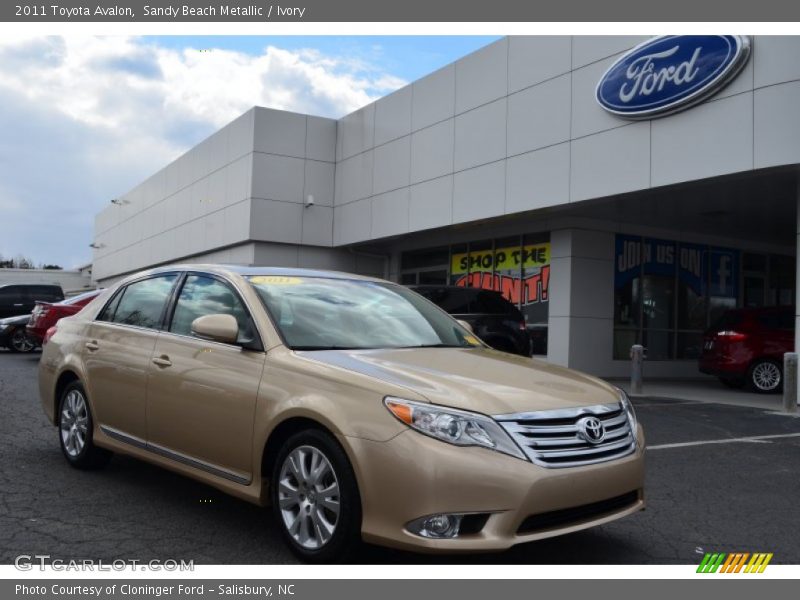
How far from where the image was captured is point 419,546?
3.41m

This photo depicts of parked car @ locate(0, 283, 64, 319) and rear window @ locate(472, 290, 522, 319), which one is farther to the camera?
parked car @ locate(0, 283, 64, 319)

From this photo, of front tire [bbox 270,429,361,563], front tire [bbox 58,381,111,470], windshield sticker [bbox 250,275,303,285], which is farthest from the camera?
front tire [bbox 58,381,111,470]

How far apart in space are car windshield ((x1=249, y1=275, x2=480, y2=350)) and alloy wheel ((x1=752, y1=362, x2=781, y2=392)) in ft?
34.5

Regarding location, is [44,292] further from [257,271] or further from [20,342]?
[257,271]

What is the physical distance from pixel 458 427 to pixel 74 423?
3745 millimetres

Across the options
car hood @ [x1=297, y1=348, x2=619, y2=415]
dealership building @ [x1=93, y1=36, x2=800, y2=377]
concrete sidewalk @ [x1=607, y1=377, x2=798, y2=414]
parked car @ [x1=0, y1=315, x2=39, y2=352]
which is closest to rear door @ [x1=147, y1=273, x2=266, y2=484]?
car hood @ [x1=297, y1=348, x2=619, y2=415]

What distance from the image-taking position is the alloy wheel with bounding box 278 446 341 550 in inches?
148

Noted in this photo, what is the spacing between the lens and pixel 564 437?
12.1 ft

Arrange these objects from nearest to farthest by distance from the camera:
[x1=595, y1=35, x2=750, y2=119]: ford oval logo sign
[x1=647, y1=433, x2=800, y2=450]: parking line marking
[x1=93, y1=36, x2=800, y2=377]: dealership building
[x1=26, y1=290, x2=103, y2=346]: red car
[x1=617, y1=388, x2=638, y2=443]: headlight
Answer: [x1=617, y1=388, x2=638, y2=443]: headlight → [x1=647, y1=433, x2=800, y2=450]: parking line marking → [x1=595, y1=35, x2=750, y2=119]: ford oval logo sign → [x1=93, y1=36, x2=800, y2=377]: dealership building → [x1=26, y1=290, x2=103, y2=346]: red car

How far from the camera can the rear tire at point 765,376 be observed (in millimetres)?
13812

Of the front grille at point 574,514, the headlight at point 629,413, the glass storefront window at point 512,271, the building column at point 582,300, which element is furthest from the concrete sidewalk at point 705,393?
the front grille at point 574,514

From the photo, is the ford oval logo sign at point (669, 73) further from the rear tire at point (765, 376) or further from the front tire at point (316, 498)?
the front tire at point (316, 498)

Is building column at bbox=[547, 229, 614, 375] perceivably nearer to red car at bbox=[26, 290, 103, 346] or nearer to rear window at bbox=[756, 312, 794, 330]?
rear window at bbox=[756, 312, 794, 330]

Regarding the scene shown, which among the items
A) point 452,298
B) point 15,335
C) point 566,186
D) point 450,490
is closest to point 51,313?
point 15,335
